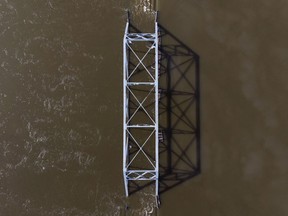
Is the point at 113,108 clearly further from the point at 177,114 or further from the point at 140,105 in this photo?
the point at 177,114

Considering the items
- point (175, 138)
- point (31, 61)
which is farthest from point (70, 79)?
point (175, 138)

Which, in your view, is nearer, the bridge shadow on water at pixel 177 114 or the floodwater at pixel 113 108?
the floodwater at pixel 113 108

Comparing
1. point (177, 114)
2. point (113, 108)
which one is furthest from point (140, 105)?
point (177, 114)

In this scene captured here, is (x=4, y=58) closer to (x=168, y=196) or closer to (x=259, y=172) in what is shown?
(x=168, y=196)

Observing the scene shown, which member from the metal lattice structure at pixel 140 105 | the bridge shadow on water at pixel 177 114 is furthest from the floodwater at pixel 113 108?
the metal lattice structure at pixel 140 105

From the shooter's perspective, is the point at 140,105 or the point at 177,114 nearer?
the point at 140,105

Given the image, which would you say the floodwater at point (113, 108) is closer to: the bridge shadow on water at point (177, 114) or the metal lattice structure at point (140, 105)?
the bridge shadow on water at point (177, 114)
